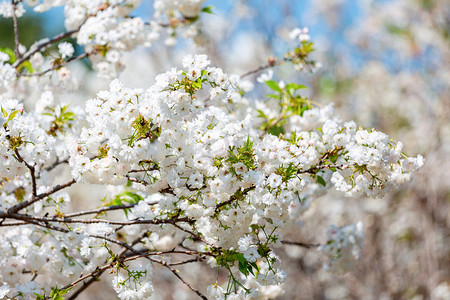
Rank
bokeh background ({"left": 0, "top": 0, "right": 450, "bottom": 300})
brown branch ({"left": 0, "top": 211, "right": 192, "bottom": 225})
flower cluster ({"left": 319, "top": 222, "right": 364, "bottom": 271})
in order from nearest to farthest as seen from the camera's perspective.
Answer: brown branch ({"left": 0, "top": 211, "right": 192, "bottom": 225})
flower cluster ({"left": 319, "top": 222, "right": 364, "bottom": 271})
bokeh background ({"left": 0, "top": 0, "right": 450, "bottom": 300})

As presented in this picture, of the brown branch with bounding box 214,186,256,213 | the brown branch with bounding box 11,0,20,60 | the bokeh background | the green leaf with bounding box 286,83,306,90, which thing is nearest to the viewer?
the brown branch with bounding box 214,186,256,213

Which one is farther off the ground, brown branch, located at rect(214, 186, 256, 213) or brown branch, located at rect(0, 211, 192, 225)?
brown branch, located at rect(0, 211, 192, 225)

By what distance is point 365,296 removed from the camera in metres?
6.63

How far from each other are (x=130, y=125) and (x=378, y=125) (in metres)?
7.39

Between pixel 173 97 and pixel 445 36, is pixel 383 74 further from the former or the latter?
pixel 173 97

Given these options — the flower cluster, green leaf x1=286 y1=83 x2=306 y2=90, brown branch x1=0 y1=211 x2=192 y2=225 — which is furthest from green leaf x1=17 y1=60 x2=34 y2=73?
the flower cluster

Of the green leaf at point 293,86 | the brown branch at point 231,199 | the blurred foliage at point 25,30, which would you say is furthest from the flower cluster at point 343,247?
the blurred foliage at point 25,30

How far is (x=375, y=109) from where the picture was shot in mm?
9047

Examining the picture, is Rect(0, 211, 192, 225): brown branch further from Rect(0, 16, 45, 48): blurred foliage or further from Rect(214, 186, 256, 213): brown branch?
Rect(0, 16, 45, 48): blurred foliage

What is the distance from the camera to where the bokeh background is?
637 centimetres

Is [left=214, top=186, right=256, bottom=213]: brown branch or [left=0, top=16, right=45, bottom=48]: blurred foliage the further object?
[left=0, top=16, right=45, bottom=48]: blurred foliage

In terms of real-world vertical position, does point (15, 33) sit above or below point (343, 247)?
above

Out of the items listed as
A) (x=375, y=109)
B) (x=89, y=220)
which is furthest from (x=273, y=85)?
(x=375, y=109)

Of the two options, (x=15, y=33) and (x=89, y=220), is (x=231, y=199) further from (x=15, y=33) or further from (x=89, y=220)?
(x=15, y=33)
